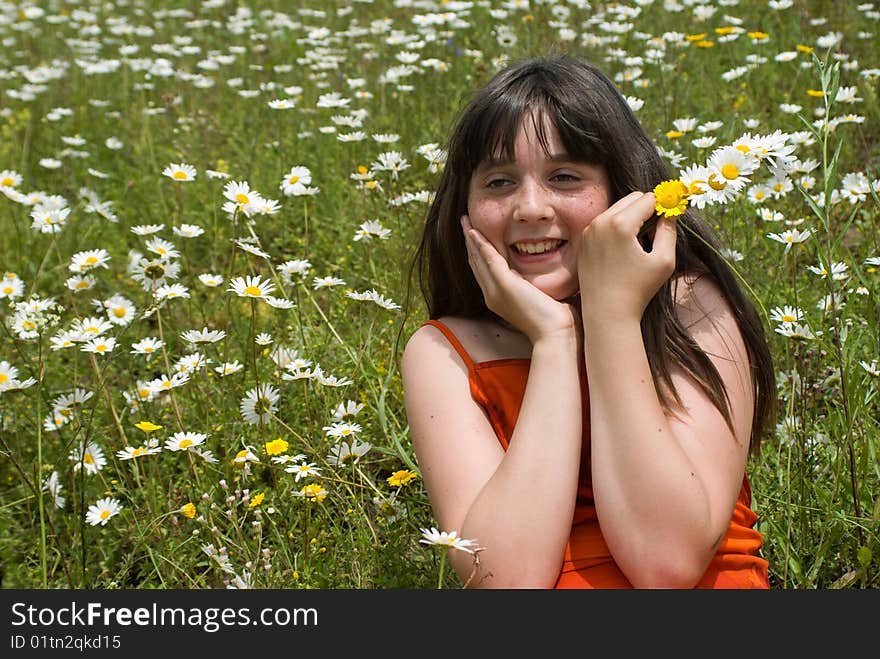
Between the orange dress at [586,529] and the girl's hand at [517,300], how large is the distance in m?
0.10

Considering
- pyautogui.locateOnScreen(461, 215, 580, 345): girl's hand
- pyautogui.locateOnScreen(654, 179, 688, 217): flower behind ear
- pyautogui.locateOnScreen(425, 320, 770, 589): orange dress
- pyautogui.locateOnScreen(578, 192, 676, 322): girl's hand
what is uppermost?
pyautogui.locateOnScreen(654, 179, 688, 217): flower behind ear

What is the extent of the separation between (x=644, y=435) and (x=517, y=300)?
0.34 m

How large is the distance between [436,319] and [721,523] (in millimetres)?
703

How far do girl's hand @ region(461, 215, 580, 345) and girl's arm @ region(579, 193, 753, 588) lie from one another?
6 centimetres

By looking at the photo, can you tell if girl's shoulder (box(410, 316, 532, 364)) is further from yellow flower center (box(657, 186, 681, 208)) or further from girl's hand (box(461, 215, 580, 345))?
yellow flower center (box(657, 186, 681, 208))

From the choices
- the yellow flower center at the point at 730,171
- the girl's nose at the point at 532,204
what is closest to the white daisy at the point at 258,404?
the girl's nose at the point at 532,204

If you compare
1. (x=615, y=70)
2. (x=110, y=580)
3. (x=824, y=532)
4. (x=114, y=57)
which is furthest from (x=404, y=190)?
(x=114, y=57)

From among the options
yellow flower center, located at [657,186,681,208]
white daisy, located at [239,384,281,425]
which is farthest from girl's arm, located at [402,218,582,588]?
white daisy, located at [239,384,281,425]

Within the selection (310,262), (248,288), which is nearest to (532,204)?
(248,288)

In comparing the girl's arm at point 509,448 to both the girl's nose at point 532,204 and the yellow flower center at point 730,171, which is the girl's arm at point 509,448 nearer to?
the girl's nose at point 532,204

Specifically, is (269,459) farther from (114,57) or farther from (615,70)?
(114,57)

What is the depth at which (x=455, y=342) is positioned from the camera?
1.97 meters

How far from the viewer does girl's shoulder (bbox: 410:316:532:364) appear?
1979 mm

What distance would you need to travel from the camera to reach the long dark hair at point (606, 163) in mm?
1819
